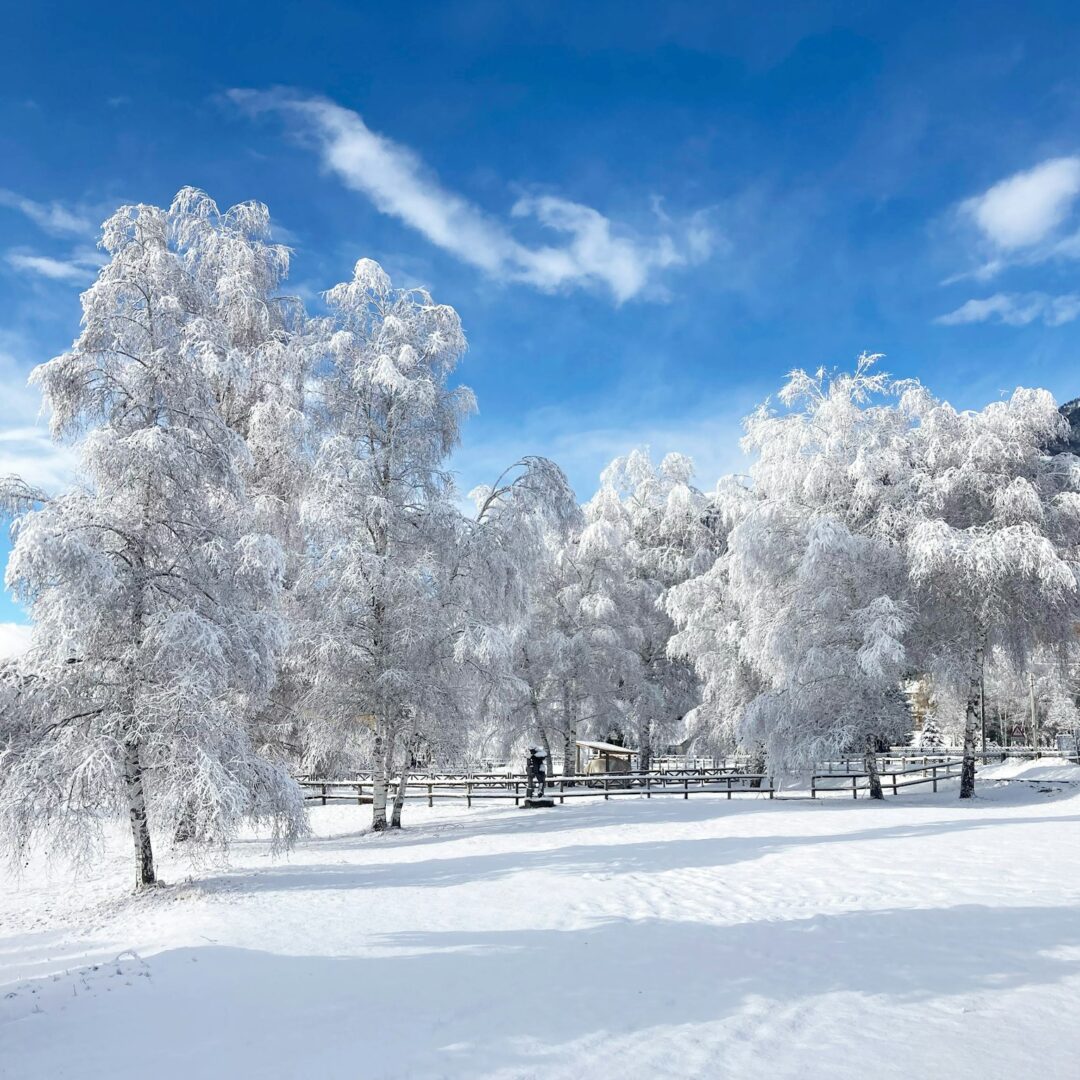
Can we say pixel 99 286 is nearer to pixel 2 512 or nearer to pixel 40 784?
pixel 2 512

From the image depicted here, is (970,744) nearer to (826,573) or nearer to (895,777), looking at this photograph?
(895,777)

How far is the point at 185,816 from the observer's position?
36.1 feet

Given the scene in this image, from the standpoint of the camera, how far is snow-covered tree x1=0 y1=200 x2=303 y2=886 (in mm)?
10453

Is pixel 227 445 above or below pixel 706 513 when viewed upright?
below

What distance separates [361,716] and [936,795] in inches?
616

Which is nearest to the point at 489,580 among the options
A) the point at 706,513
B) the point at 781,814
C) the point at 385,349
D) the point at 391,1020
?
the point at 385,349

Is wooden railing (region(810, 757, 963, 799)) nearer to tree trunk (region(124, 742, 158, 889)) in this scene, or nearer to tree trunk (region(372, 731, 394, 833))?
tree trunk (region(372, 731, 394, 833))

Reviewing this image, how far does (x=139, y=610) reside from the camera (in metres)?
11.7

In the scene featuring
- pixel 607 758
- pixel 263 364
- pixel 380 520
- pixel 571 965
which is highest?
pixel 263 364

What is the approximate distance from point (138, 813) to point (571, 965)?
732 cm

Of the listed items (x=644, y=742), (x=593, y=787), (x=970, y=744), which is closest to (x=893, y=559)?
(x=970, y=744)

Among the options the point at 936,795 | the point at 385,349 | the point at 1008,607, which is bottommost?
the point at 936,795

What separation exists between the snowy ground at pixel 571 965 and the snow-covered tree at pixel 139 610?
149 centimetres

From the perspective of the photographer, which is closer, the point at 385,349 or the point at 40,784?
the point at 40,784
